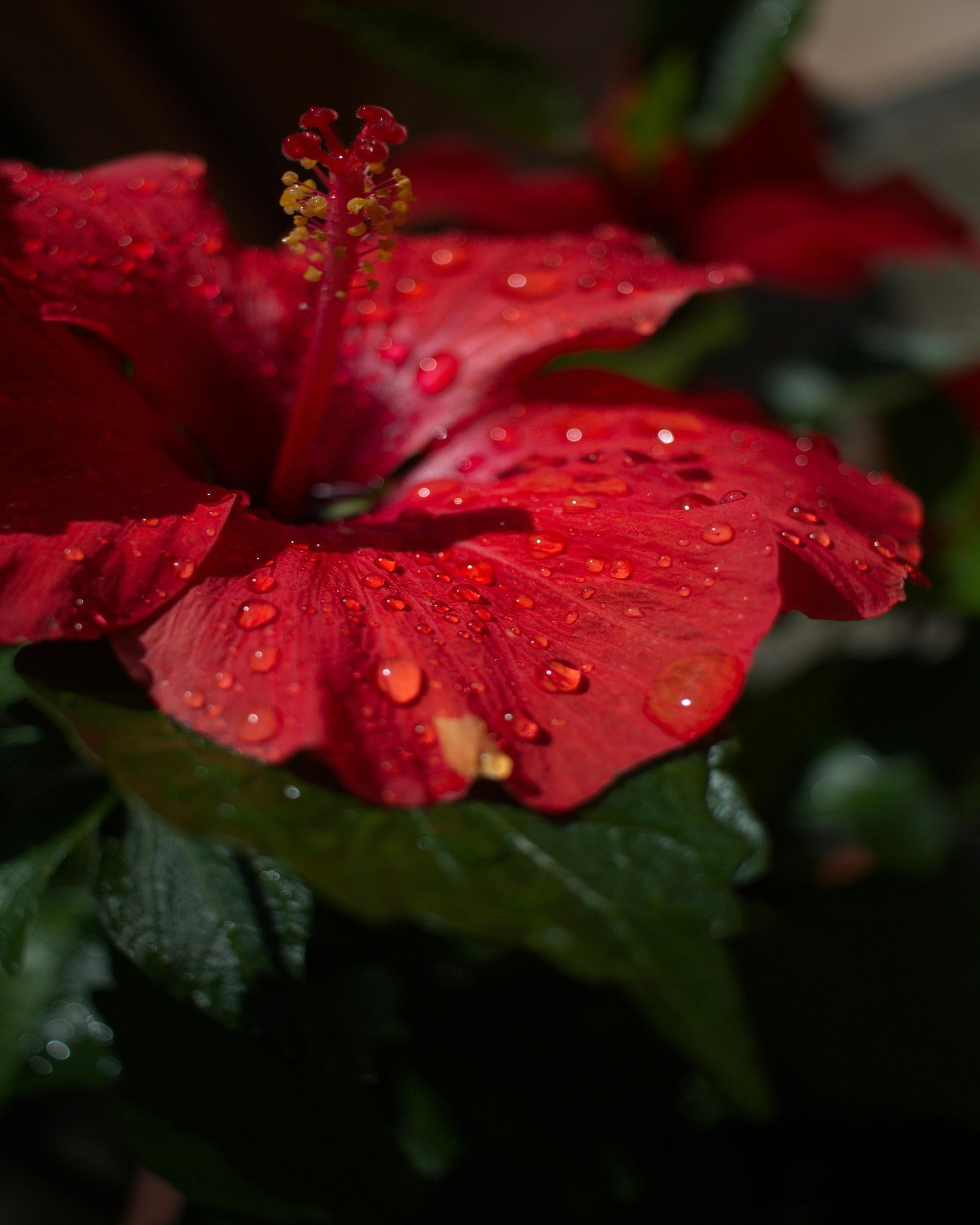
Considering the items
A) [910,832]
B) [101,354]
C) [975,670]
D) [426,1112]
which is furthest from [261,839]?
[910,832]

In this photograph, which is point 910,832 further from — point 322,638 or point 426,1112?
point 322,638

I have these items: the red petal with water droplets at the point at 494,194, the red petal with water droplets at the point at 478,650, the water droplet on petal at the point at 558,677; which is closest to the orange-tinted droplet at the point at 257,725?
→ the red petal with water droplets at the point at 478,650

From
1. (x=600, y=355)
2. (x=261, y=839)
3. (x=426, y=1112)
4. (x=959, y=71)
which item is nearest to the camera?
(x=261, y=839)

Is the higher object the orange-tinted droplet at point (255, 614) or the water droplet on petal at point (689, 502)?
the water droplet on petal at point (689, 502)

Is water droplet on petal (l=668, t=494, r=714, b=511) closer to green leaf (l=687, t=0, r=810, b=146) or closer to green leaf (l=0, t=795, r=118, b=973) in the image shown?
green leaf (l=0, t=795, r=118, b=973)

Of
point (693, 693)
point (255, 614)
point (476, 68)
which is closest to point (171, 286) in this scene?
point (255, 614)

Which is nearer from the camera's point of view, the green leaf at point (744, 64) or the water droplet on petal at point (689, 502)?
the water droplet on petal at point (689, 502)

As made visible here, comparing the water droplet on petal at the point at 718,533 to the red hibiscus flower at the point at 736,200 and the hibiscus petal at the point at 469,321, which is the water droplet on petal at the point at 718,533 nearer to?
the hibiscus petal at the point at 469,321
